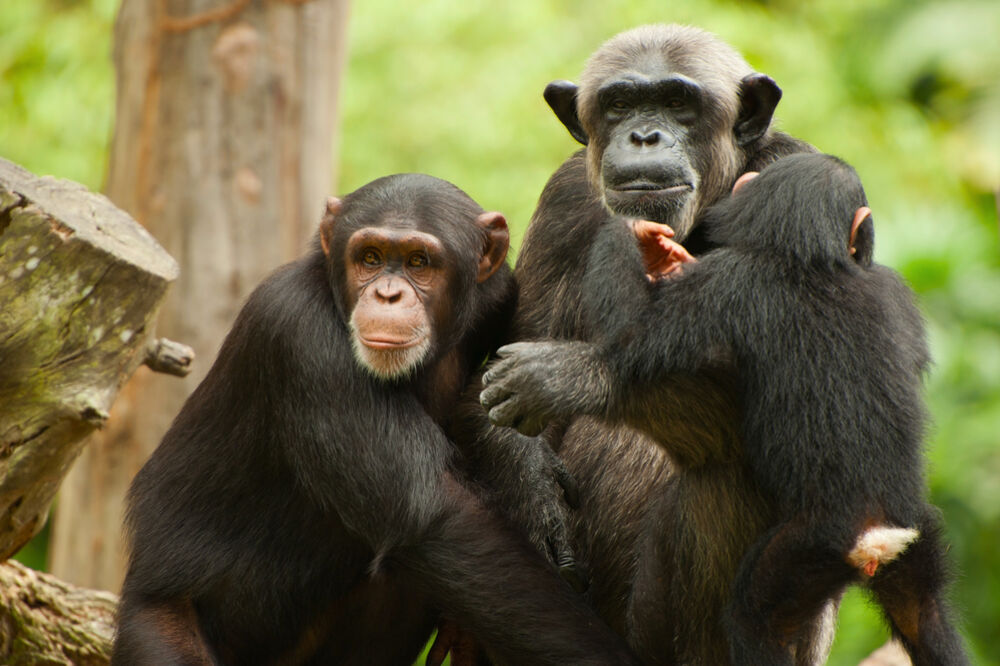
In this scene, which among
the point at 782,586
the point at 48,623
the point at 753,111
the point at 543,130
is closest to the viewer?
the point at 782,586

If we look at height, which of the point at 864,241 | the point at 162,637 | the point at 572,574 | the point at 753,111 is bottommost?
the point at 162,637

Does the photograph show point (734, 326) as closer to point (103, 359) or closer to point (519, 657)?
point (519, 657)

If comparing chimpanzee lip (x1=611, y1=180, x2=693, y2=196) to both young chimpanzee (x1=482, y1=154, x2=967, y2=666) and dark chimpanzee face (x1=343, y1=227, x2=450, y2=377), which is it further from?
dark chimpanzee face (x1=343, y1=227, x2=450, y2=377)

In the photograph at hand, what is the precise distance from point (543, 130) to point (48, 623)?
8.12 meters

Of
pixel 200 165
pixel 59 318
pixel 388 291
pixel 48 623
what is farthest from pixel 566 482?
pixel 200 165

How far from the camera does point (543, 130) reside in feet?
39.5

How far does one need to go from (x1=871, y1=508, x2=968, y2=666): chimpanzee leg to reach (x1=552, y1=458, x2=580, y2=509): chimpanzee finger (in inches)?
42.0

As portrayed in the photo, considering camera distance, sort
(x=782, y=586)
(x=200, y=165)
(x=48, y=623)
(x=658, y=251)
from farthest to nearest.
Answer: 1. (x=200, y=165)
2. (x=48, y=623)
3. (x=658, y=251)
4. (x=782, y=586)

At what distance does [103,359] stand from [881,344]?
254cm

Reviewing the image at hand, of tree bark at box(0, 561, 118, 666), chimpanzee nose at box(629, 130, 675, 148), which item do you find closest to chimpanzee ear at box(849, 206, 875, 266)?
chimpanzee nose at box(629, 130, 675, 148)

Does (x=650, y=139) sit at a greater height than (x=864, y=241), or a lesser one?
greater

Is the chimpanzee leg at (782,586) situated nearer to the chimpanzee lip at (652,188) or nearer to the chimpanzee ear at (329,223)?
the chimpanzee lip at (652,188)

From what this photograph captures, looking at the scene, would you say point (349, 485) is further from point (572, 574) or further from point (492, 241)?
point (492, 241)

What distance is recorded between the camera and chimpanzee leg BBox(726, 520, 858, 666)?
3.52 m
